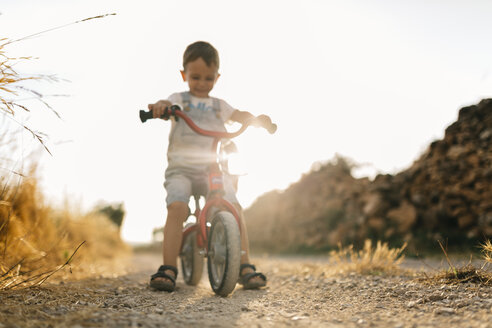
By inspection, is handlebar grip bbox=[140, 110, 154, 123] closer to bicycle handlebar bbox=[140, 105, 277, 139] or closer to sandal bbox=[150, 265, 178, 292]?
bicycle handlebar bbox=[140, 105, 277, 139]

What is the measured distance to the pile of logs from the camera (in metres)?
5.66

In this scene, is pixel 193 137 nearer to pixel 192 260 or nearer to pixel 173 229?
pixel 173 229

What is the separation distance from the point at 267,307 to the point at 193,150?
1.50 m

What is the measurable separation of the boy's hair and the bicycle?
1.84 feet

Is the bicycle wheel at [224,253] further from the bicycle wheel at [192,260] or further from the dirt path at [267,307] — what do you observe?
the bicycle wheel at [192,260]

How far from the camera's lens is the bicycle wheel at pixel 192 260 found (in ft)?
11.5

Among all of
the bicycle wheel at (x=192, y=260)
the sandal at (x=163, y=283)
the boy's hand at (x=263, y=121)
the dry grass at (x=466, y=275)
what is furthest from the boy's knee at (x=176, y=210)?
the dry grass at (x=466, y=275)

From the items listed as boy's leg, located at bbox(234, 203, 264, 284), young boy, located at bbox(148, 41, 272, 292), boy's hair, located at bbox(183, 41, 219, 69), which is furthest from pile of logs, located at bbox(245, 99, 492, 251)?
boy's hair, located at bbox(183, 41, 219, 69)

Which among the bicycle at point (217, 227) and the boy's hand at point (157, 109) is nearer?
the bicycle at point (217, 227)

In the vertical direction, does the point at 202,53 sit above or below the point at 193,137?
above

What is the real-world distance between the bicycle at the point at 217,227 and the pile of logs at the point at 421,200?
142 inches

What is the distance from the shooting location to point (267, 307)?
2.20 m

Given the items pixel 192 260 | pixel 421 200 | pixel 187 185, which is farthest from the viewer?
pixel 421 200

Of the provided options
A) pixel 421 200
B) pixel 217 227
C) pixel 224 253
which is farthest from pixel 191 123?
pixel 421 200
